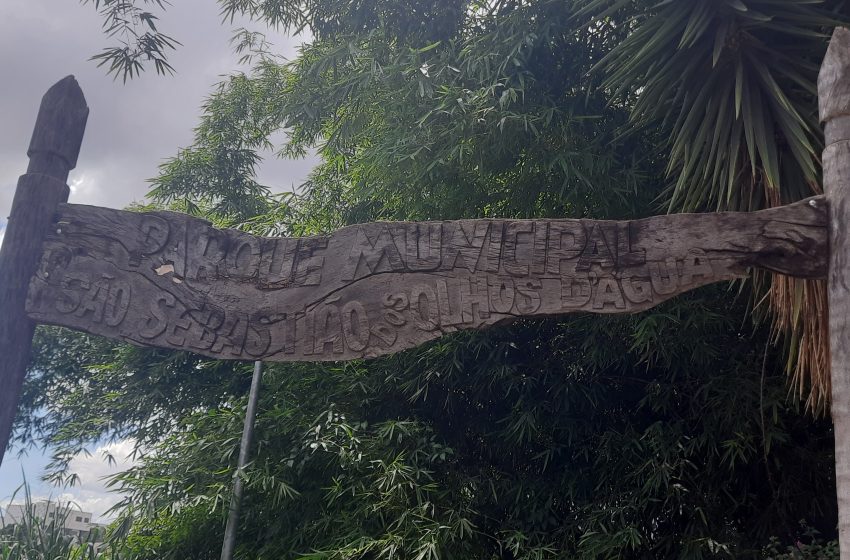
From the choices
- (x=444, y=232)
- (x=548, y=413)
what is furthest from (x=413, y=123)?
(x=444, y=232)

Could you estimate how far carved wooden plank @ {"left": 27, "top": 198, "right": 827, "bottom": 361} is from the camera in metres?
2.67

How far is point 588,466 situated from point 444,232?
10.1 feet

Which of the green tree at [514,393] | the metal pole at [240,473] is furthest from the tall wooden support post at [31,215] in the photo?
the green tree at [514,393]

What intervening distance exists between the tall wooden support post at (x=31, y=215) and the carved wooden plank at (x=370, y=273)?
0.05 metres

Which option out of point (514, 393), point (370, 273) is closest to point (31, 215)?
point (370, 273)

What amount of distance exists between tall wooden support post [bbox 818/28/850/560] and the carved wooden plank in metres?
0.06

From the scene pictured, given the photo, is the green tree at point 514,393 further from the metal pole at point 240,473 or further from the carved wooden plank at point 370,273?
the carved wooden plank at point 370,273

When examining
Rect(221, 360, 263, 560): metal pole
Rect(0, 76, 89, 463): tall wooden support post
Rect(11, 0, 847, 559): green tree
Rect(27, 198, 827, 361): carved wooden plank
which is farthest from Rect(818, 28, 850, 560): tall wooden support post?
Rect(221, 360, 263, 560): metal pole

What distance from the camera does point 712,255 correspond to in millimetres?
2660

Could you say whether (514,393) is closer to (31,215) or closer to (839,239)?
Answer: (839,239)

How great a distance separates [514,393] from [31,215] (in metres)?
3.59

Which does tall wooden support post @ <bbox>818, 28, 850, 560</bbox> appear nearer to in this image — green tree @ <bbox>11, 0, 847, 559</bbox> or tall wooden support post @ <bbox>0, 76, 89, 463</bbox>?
green tree @ <bbox>11, 0, 847, 559</bbox>

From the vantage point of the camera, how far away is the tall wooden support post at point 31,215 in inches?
106

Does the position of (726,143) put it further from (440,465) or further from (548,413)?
(440,465)
